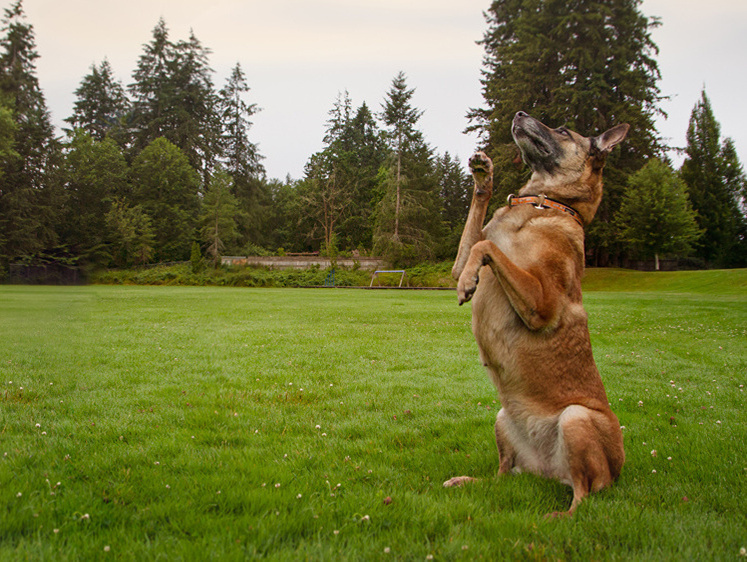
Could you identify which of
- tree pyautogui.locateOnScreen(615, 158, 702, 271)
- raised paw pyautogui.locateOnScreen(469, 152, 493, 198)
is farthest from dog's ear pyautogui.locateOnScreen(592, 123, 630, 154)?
tree pyautogui.locateOnScreen(615, 158, 702, 271)

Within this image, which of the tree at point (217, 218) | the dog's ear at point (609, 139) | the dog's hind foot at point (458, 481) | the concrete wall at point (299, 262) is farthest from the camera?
the tree at point (217, 218)

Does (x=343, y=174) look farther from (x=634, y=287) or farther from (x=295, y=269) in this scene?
(x=634, y=287)

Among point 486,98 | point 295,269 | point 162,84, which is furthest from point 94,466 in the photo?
point 162,84

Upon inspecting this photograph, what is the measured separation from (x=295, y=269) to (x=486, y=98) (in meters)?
25.9

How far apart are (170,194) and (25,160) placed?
42459 millimetres

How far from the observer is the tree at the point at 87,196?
5.03m

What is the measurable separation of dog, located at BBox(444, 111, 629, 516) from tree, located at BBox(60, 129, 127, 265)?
3.82 meters

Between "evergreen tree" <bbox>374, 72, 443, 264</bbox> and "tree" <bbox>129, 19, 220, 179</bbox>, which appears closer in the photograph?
"evergreen tree" <bbox>374, 72, 443, 264</bbox>

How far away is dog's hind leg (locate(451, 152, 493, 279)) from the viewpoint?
362cm

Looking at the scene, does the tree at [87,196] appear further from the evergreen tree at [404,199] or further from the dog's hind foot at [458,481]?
the evergreen tree at [404,199]

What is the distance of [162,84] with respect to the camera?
185 feet

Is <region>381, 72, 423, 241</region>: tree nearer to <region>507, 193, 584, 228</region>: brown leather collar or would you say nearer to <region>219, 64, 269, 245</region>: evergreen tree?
<region>219, 64, 269, 245</region>: evergreen tree

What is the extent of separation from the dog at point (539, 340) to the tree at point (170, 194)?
36.8 metres

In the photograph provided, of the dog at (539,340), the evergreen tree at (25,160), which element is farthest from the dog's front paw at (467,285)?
the evergreen tree at (25,160)
